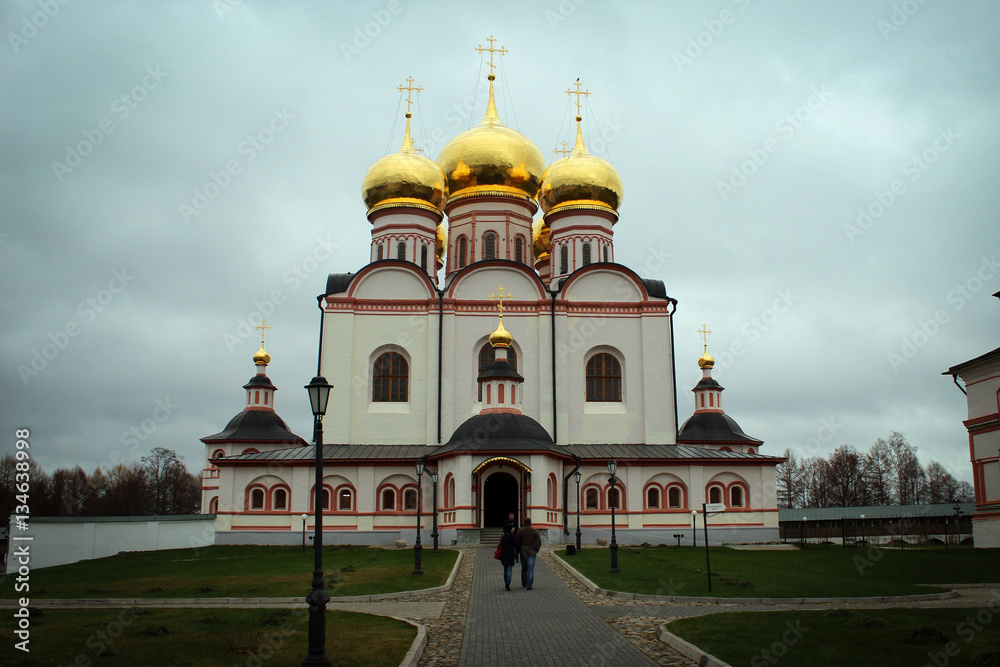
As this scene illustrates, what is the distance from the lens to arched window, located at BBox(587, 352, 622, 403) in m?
28.9

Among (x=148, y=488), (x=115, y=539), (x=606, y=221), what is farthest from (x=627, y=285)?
(x=148, y=488)

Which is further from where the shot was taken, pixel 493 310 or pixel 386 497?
pixel 493 310

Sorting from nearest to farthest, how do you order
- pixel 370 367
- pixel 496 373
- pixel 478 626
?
pixel 478 626
pixel 496 373
pixel 370 367

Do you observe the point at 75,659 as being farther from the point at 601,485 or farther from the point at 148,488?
the point at 148,488

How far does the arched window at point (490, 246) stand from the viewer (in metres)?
32.4

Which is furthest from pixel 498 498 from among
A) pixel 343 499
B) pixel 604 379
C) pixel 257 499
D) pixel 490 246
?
pixel 490 246

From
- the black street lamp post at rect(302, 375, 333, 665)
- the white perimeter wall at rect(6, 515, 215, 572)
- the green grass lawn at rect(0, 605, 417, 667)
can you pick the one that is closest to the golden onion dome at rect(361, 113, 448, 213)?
the white perimeter wall at rect(6, 515, 215, 572)

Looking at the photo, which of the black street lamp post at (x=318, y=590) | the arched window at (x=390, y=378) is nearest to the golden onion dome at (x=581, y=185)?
the arched window at (x=390, y=378)

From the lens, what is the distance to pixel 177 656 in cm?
765

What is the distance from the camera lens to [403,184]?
32.0 meters

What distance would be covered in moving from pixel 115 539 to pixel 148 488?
36.5 metres

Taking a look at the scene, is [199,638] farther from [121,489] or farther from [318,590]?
[121,489]

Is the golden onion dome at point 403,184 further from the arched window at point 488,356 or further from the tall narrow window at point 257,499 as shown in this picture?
the tall narrow window at point 257,499

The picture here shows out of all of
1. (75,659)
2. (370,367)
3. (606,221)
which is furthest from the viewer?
(606,221)
